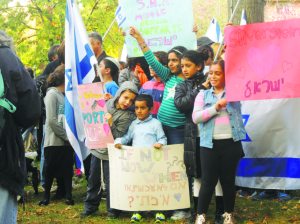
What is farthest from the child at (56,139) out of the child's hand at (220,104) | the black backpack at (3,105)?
the black backpack at (3,105)

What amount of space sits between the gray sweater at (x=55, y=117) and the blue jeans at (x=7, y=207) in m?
4.34

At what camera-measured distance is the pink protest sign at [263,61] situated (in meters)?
5.74

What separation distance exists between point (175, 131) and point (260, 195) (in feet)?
5.84

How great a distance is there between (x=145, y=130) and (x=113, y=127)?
0.46 metres

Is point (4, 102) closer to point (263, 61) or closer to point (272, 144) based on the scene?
point (263, 61)

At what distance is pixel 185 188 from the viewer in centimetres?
719

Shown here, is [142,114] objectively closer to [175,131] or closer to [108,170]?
[175,131]

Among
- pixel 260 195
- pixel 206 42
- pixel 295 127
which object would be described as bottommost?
pixel 260 195

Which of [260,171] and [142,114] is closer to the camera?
[142,114]

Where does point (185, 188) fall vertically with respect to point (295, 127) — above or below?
below

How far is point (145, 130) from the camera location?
7.15 m

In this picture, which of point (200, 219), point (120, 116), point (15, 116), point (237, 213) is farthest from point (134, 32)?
point (15, 116)

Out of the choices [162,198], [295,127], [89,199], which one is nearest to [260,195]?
[295,127]

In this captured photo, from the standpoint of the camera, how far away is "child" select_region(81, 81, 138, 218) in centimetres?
736
